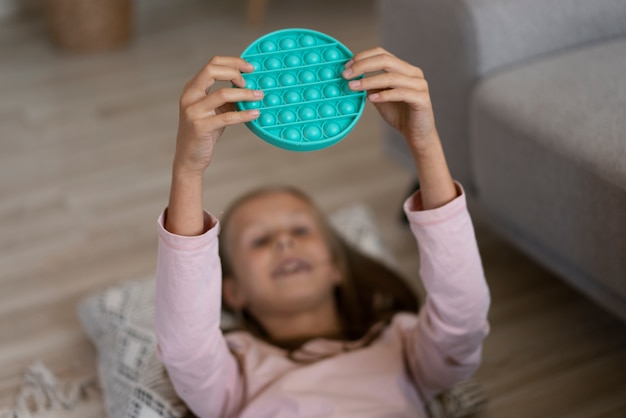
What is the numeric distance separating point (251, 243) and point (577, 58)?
0.63 metres

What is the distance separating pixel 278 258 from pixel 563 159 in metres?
0.45

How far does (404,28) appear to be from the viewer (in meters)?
1.43

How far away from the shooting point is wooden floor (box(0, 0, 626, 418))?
1.36 m

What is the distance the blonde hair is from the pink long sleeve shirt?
78 mm

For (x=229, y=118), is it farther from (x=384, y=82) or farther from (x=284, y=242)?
(x=284, y=242)

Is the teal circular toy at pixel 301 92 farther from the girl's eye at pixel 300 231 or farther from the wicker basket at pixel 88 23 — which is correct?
the wicker basket at pixel 88 23

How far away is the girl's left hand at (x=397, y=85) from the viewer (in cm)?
85

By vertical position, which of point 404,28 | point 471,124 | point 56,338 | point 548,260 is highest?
point 404,28

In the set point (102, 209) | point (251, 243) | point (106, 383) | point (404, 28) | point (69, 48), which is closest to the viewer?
point (251, 243)

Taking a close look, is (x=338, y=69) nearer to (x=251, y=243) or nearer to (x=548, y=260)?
(x=251, y=243)

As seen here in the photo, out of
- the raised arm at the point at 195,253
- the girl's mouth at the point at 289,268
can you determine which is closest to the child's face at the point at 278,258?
the girl's mouth at the point at 289,268

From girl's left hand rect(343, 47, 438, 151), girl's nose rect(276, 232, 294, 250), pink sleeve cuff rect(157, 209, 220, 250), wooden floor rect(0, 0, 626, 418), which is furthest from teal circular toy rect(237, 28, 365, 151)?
wooden floor rect(0, 0, 626, 418)

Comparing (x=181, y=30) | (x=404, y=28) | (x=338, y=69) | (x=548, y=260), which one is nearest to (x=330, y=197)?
(x=404, y=28)

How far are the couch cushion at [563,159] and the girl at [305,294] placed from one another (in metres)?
0.23
